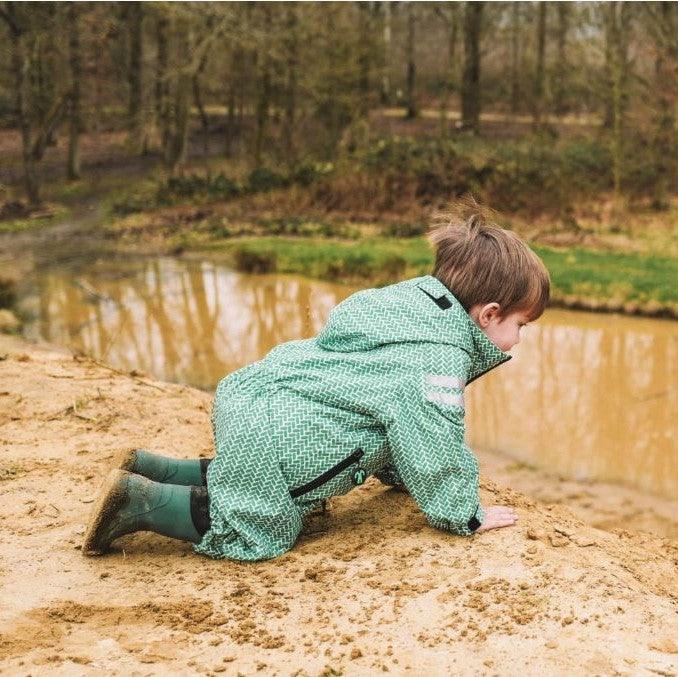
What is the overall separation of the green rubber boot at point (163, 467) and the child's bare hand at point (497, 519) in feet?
3.51

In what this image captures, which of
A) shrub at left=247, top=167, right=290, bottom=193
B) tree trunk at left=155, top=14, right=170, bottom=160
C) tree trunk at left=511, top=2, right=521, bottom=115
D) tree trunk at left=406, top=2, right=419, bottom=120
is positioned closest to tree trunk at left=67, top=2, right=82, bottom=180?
tree trunk at left=155, top=14, right=170, bottom=160

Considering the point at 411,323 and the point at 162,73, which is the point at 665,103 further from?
the point at 411,323

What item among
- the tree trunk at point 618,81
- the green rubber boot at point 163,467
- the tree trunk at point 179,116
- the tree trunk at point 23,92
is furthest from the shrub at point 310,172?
the green rubber boot at point 163,467

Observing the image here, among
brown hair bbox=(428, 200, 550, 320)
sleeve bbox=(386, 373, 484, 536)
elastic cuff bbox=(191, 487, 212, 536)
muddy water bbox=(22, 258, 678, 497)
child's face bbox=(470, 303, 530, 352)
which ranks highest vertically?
brown hair bbox=(428, 200, 550, 320)

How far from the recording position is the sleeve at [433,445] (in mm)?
3049

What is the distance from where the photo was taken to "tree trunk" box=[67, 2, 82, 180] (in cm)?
1944

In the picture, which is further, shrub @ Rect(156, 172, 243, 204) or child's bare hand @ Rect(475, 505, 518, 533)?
shrub @ Rect(156, 172, 243, 204)

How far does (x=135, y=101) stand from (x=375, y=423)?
24.7 m

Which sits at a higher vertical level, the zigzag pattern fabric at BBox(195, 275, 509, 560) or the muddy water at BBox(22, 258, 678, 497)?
the zigzag pattern fabric at BBox(195, 275, 509, 560)

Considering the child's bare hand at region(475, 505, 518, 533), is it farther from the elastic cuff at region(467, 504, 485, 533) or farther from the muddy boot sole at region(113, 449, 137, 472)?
the muddy boot sole at region(113, 449, 137, 472)

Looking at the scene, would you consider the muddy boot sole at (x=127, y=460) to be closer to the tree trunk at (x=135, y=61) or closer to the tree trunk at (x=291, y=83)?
the tree trunk at (x=291, y=83)

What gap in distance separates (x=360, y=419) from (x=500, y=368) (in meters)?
5.26

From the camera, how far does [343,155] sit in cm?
1789

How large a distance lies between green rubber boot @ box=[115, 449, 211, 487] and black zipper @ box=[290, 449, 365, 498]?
0.49 m
